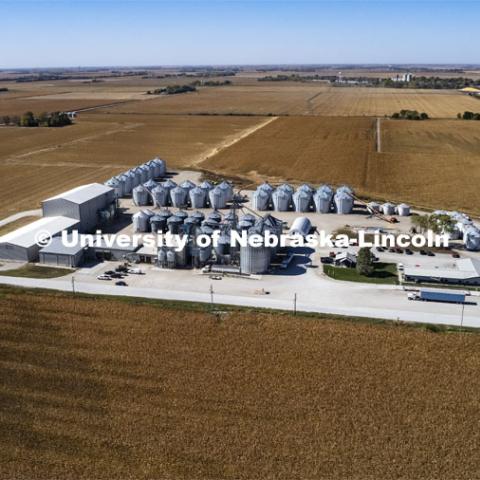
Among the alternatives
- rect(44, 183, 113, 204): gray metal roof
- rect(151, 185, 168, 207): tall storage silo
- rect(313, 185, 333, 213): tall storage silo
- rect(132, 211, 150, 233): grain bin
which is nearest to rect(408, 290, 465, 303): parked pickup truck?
rect(313, 185, 333, 213): tall storage silo

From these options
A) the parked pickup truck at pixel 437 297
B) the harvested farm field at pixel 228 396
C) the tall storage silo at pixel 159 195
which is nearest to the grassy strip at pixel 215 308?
the harvested farm field at pixel 228 396

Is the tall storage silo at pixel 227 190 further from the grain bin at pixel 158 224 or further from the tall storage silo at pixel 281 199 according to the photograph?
the grain bin at pixel 158 224

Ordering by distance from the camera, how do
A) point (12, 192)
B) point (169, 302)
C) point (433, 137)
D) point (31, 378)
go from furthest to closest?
1. point (433, 137)
2. point (12, 192)
3. point (169, 302)
4. point (31, 378)

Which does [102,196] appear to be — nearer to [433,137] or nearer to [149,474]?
[149,474]

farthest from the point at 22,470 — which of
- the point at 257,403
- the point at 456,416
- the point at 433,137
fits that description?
the point at 433,137

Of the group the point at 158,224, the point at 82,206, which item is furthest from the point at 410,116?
the point at 82,206

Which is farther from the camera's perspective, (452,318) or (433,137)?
(433,137)
